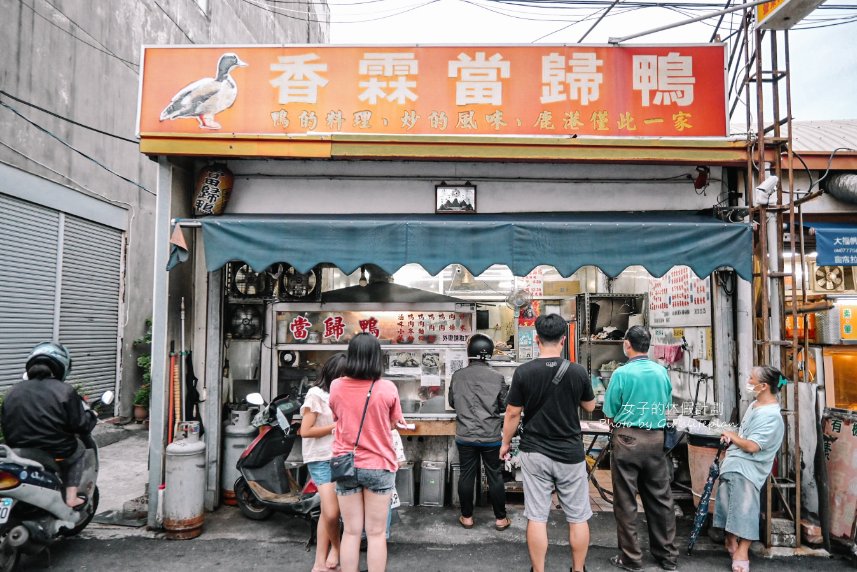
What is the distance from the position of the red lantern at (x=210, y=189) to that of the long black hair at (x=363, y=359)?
324 centimetres

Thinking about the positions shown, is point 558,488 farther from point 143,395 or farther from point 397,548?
point 143,395

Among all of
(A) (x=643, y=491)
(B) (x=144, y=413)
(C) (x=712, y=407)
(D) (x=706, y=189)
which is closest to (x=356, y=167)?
(D) (x=706, y=189)

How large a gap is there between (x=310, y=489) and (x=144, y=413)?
Result: 7.37 metres

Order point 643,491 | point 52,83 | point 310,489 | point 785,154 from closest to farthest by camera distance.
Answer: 1. point 643,491
2. point 310,489
3. point 785,154
4. point 52,83

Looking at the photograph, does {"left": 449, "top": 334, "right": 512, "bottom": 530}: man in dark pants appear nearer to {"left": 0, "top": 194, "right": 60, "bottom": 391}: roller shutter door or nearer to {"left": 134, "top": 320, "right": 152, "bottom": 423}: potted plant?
{"left": 0, "top": 194, "right": 60, "bottom": 391}: roller shutter door

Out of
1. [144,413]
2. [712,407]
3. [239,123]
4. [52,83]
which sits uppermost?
[52,83]

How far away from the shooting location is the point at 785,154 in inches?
225

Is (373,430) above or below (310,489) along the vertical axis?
above

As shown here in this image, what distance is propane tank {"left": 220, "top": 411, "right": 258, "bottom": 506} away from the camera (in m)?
6.11

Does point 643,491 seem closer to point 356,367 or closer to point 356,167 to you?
point 356,367

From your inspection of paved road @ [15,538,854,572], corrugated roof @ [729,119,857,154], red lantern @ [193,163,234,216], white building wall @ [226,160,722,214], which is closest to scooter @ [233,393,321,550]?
paved road @ [15,538,854,572]

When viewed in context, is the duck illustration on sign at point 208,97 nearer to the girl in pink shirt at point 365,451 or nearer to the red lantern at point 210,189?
the red lantern at point 210,189

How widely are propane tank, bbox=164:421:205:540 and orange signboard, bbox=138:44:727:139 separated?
133 inches

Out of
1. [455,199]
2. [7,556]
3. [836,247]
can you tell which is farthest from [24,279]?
[836,247]
